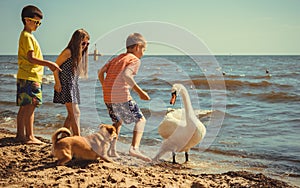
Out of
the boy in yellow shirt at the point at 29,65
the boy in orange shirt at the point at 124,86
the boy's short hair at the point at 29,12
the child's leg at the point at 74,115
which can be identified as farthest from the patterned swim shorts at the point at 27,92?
the boy in orange shirt at the point at 124,86

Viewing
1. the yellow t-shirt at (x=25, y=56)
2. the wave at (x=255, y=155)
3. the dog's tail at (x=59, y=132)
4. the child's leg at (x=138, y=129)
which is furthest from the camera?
the wave at (x=255, y=155)

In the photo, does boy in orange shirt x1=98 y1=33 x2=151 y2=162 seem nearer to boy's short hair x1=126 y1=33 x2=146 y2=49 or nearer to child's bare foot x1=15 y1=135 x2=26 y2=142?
boy's short hair x1=126 y1=33 x2=146 y2=49

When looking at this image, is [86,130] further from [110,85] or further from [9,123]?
[110,85]

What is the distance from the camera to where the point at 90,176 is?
148 inches

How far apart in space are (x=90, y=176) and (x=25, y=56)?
2157 millimetres

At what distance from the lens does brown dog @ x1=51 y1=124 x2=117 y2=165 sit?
4.14 m

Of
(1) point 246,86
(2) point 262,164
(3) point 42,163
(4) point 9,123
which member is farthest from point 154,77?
(3) point 42,163

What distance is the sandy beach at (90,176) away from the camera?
12.0 ft

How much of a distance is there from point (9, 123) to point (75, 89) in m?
4.09

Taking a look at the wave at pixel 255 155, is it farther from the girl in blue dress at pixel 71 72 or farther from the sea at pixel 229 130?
the girl in blue dress at pixel 71 72

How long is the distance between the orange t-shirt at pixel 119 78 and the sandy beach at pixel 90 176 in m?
0.81

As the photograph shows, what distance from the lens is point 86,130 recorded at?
7.94 metres

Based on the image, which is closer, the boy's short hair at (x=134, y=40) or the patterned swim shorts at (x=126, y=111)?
the patterned swim shorts at (x=126, y=111)

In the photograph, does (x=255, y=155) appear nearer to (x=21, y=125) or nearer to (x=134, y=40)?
(x=134, y=40)
